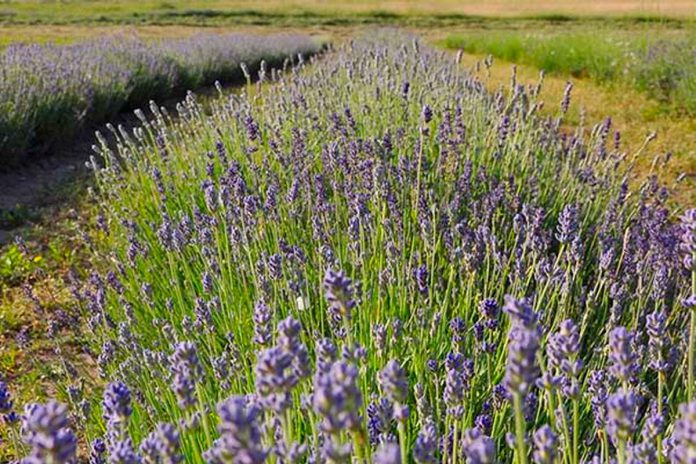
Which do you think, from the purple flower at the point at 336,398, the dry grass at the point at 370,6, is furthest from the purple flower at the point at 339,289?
the dry grass at the point at 370,6

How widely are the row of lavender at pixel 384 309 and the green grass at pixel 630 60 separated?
4.33m

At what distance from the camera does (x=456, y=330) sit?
5.90 feet

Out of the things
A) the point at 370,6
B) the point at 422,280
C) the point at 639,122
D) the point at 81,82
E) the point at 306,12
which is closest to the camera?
the point at 422,280

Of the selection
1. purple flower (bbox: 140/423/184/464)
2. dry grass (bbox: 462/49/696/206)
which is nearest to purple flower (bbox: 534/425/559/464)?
purple flower (bbox: 140/423/184/464)

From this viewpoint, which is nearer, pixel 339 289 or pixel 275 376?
pixel 275 376

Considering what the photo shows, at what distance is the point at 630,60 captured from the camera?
946 centimetres

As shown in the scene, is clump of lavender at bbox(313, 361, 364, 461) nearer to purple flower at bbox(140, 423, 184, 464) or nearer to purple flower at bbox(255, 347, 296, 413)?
purple flower at bbox(255, 347, 296, 413)

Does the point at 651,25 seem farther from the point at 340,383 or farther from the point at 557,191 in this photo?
the point at 340,383

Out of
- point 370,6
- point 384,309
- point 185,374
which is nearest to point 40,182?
point 384,309

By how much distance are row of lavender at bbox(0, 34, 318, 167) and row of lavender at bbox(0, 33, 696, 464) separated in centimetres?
234

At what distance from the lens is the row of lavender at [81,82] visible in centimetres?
586

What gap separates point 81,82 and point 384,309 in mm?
5994

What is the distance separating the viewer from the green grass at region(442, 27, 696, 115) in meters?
7.88

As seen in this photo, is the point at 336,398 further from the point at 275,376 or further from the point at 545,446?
the point at 545,446
